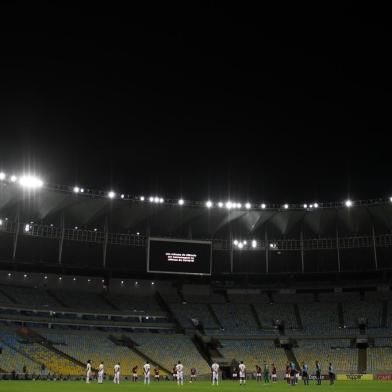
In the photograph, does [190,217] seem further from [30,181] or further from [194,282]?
[30,181]

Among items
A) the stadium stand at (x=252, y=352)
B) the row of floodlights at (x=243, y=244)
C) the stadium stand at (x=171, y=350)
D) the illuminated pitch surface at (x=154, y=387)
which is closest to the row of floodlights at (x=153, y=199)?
the row of floodlights at (x=243, y=244)

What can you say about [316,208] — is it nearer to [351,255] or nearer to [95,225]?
[351,255]

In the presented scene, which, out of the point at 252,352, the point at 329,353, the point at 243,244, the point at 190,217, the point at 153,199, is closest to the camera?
the point at 329,353

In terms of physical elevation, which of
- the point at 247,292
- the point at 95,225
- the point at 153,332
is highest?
the point at 95,225

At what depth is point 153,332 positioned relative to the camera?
73.6 metres

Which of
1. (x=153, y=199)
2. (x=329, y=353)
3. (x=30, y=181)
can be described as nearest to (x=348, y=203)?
(x=329, y=353)

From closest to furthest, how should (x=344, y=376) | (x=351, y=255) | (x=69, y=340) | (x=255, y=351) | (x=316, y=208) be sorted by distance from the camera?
(x=344, y=376) < (x=69, y=340) < (x=255, y=351) < (x=316, y=208) < (x=351, y=255)

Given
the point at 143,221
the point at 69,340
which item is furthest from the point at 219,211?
the point at 69,340

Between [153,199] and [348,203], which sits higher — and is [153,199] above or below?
above

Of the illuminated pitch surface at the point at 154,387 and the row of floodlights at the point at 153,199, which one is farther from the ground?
the row of floodlights at the point at 153,199

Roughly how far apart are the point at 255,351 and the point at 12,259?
3249 centimetres

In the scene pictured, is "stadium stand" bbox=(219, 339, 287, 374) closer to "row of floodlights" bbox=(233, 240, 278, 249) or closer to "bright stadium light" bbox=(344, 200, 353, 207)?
"row of floodlights" bbox=(233, 240, 278, 249)

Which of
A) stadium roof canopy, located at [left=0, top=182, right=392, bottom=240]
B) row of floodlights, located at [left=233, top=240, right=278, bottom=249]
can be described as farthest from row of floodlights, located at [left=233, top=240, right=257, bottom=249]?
stadium roof canopy, located at [left=0, top=182, right=392, bottom=240]

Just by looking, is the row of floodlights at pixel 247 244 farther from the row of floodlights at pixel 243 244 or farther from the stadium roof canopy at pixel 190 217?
the stadium roof canopy at pixel 190 217
